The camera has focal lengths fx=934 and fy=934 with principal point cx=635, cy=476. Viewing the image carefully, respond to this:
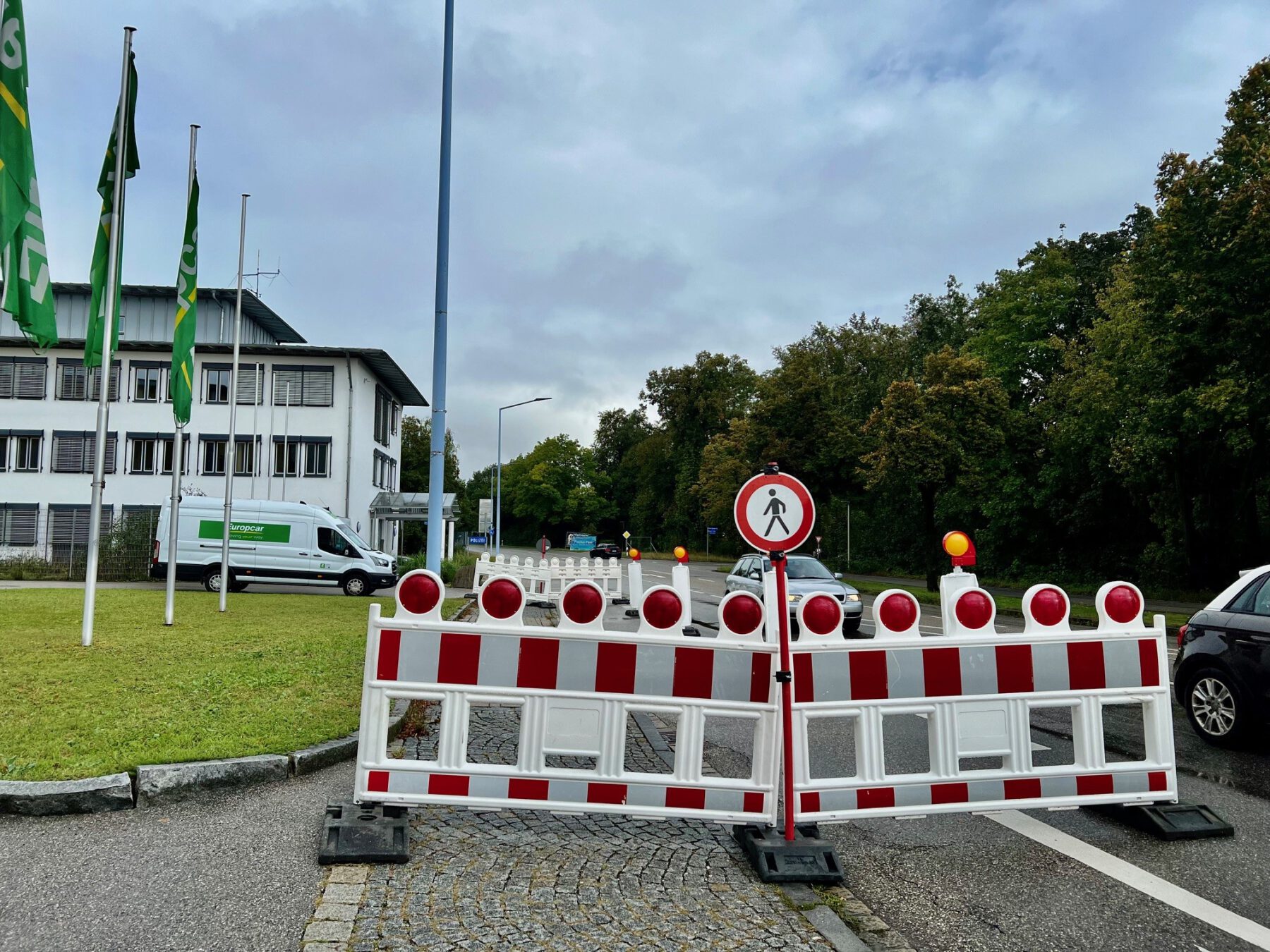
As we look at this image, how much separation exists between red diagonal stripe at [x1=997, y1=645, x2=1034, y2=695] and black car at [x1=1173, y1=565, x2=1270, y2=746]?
3216 millimetres

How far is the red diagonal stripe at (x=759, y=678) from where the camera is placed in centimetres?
470

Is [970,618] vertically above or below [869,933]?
above

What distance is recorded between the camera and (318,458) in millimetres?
41219

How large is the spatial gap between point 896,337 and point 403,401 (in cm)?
3281

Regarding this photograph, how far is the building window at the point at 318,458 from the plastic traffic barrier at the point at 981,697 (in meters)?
39.2

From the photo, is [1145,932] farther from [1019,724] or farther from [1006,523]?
[1006,523]

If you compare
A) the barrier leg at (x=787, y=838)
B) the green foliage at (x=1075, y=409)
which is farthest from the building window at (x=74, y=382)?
the barrier leg at (x=787, y=838)

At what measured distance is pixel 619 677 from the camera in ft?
15.4

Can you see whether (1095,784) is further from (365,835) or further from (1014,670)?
(365,835)

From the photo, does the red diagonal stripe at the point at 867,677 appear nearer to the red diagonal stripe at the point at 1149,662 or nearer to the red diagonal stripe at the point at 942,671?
the red diagonal stripe at the point at 942,671

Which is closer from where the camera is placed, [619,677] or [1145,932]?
[1145,932]

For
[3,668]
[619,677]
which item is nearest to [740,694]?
[619,677]

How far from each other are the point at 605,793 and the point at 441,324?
8.67 meters

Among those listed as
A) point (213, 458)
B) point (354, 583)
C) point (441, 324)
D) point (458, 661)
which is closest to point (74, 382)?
point (213, 458)
